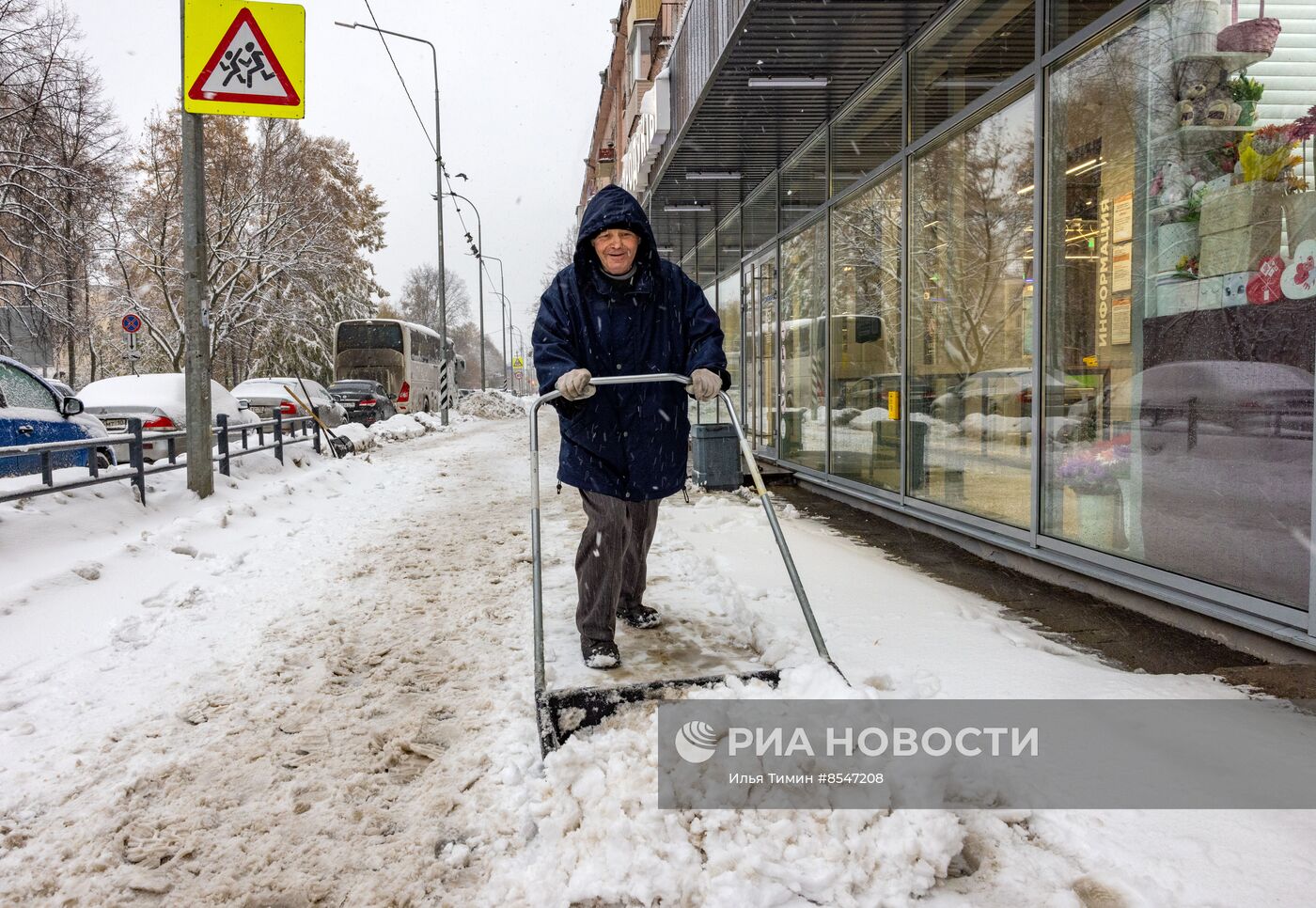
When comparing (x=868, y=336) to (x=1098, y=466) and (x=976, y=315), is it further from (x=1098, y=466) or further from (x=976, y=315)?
(x=1098, y=466)

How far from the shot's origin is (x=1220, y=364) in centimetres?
422

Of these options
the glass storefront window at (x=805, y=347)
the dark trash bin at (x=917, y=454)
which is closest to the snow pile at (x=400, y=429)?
the glass storefront window at (x=805, y=347)

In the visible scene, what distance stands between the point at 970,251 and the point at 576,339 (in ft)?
13.0

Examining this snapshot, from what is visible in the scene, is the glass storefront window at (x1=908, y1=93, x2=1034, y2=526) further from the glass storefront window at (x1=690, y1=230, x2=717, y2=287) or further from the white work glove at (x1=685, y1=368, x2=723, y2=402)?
the glass storefront window at (x1=690, y1=230, x2=717, y2=287)

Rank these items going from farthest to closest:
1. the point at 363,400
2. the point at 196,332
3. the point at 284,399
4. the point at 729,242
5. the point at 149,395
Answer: the point at 363,400
the point at 284,399
the point at 729,242
the point at 149,395
the point at 196,332

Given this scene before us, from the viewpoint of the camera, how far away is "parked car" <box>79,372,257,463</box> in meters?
11.2

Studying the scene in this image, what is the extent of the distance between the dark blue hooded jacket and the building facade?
251cm

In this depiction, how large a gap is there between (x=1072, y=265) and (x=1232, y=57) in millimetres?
1301

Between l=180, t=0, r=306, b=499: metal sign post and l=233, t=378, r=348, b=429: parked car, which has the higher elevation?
l=180, t=0, r=306, b=499: metal sign post

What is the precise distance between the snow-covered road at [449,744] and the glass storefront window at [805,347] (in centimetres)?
419

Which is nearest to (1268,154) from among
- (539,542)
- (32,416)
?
(539,542)

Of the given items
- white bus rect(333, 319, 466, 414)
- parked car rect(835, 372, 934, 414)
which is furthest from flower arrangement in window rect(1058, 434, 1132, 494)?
white bus rect(333, 319, 466, 414)

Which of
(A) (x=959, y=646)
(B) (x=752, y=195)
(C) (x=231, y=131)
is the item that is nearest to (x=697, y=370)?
(A) (x=959, y=646)

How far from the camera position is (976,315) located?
21.0 ft
